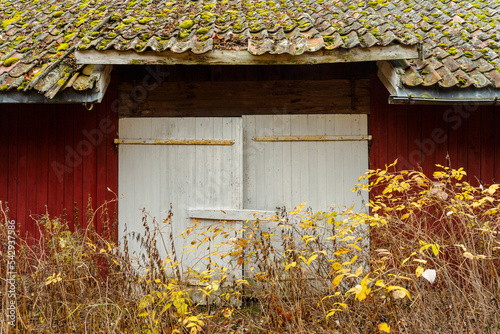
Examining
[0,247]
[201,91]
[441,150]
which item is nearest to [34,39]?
[201,91]

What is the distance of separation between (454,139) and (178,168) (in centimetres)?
323

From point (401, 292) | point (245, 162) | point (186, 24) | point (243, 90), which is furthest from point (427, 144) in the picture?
point (186, 24)

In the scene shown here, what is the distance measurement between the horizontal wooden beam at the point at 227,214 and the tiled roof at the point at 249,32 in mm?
1730

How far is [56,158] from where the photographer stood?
4645mm

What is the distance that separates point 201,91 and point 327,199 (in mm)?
1960

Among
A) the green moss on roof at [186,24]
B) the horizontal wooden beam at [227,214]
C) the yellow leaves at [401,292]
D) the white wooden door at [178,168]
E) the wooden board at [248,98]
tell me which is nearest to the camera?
the yellow leaves at [401,292]

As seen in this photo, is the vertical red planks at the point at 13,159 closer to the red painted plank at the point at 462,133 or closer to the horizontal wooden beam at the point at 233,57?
the horizontal wooden beam at the point at 233,57

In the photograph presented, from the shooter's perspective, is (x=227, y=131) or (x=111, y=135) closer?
(x=227, y=131)

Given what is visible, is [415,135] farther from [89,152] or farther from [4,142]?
[4,142]

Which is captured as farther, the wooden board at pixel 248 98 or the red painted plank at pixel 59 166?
the red painted plank at pixel 59 166

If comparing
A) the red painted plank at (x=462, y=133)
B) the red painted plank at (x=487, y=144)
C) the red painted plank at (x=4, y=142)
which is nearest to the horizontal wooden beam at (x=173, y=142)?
the red painted plank at (x=4, y=142)

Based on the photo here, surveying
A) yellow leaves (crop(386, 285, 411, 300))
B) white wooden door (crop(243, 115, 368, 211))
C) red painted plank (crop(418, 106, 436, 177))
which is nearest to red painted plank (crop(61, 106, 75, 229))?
white wooden door (crop(243, 115, 368, 211))

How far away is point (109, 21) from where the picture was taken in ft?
13.9

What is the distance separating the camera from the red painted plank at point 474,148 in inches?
175
